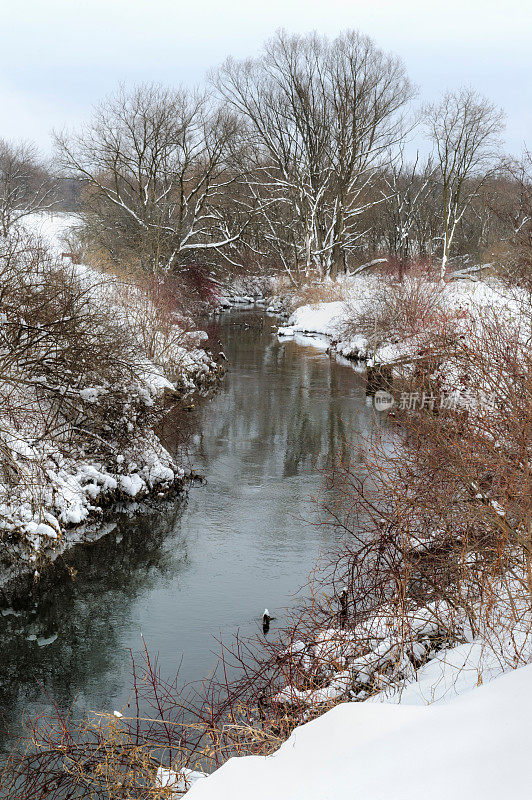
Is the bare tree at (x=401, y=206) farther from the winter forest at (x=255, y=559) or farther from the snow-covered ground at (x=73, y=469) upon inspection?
the snow-covered ground at (x=73, y=469)

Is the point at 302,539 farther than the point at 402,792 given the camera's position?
Yes

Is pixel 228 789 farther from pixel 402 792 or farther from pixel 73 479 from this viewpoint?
pixel 73 479

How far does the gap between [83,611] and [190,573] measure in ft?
5.21

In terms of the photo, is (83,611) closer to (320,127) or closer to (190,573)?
(190,573)

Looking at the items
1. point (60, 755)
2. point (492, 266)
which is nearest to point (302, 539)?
point (60, 755)

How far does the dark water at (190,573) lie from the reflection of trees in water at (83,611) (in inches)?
0.7

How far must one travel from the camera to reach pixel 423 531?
26.0 ft

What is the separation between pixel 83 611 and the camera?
9047 millimetres

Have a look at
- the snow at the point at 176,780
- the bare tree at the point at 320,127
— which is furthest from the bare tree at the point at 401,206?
the snow at the point at 176,780

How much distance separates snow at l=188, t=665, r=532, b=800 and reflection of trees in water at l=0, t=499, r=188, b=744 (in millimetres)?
3613

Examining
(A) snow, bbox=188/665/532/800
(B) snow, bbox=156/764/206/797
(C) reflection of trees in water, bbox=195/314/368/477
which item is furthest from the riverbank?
(C) reflection of trees in water, bbox=195/314/368/477

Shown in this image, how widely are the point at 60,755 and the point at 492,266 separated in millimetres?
32080

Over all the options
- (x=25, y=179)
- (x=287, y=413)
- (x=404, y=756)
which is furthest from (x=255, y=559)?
(x=25, y=179)

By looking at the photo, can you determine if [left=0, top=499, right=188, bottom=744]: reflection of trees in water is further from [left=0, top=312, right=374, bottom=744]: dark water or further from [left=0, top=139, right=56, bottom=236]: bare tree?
[left=0, top=139, right=56, bottom=236]: bare tree
